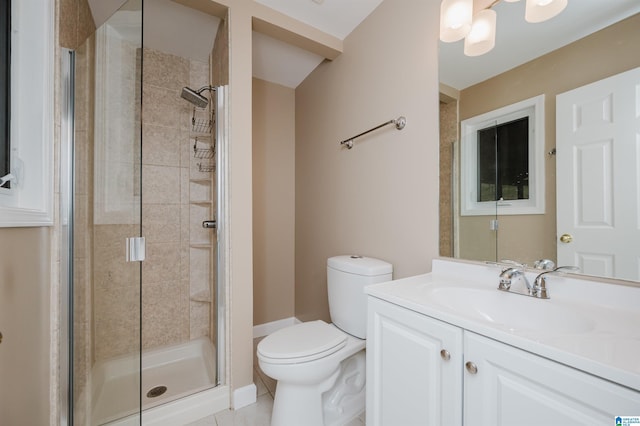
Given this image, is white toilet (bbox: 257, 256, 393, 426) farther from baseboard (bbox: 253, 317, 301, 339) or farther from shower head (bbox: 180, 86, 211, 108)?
shower head (bbox: 180, 86, 211, 108)

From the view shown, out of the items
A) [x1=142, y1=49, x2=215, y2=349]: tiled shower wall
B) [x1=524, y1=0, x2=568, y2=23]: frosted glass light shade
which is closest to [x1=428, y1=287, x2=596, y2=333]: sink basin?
[x1=524, y1=0, x2=568, y2=23]: frosted glass light shade

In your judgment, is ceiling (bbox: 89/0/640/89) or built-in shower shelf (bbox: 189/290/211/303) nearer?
ceiling (bbox: 89/0/640/89)

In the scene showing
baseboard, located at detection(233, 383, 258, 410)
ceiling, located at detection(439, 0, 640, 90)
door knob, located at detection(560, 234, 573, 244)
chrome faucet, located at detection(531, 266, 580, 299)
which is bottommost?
baseboard, located at detection(233, 383, 258, 410)

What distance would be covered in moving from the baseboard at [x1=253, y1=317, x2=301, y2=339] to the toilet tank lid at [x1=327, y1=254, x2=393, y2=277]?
1.21 meters

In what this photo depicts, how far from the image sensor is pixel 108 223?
1.05 m

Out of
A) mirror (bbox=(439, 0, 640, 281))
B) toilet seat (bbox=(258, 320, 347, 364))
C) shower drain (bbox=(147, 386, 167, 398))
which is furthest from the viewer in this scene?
shower drain (bbox=(147, 386, 167, 398))

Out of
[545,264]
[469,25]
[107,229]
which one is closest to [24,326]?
[107,229]

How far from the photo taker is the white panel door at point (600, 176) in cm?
75

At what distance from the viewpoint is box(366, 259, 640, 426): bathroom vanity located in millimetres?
510

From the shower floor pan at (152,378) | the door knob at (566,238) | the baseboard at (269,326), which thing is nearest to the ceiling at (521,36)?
the door knob at (566,238)

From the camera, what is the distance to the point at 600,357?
0.50m

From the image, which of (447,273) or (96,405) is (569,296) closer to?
(447,273)

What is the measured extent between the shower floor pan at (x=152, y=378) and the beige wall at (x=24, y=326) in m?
0.17

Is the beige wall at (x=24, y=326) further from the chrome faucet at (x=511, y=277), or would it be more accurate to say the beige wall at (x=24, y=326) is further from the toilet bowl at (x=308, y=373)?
the chrome faucet at (x=511, y=277)
